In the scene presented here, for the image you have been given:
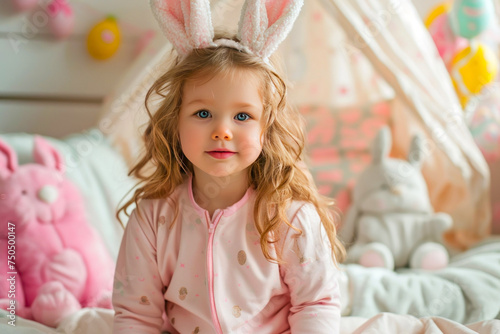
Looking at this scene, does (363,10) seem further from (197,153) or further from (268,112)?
(197,153)

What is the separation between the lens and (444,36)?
2355mm

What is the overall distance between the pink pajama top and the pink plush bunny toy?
37cm

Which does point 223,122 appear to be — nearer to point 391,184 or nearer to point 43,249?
point 43,249

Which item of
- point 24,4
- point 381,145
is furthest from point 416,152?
point 24,4

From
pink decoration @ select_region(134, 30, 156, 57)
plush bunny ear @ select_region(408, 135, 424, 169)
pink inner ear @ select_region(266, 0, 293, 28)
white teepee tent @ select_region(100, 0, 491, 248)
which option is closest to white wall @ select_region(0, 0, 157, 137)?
pink decoration @ select_region(134, 30, 156, 57)

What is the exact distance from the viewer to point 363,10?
190 cm

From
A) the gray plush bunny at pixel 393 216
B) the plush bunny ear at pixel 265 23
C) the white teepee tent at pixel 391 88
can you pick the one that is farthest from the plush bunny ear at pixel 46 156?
the gray plush bunny at pixel 393 216

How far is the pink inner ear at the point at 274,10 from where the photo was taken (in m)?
1.10

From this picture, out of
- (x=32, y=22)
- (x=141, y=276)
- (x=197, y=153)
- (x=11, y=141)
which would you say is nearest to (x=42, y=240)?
(x=11, y=141)

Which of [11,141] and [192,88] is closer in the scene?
[192,88]

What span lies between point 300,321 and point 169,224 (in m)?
0.33

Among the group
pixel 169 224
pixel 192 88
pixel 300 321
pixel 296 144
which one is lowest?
pixel 300 321

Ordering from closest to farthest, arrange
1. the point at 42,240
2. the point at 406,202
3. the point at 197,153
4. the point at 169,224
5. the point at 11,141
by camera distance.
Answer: the point at 197,153 → the point at 169,224 → the point at 42,240 → the point at 11,141 → the point at 406,202

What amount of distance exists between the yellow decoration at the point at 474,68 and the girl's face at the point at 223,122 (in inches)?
56.6
